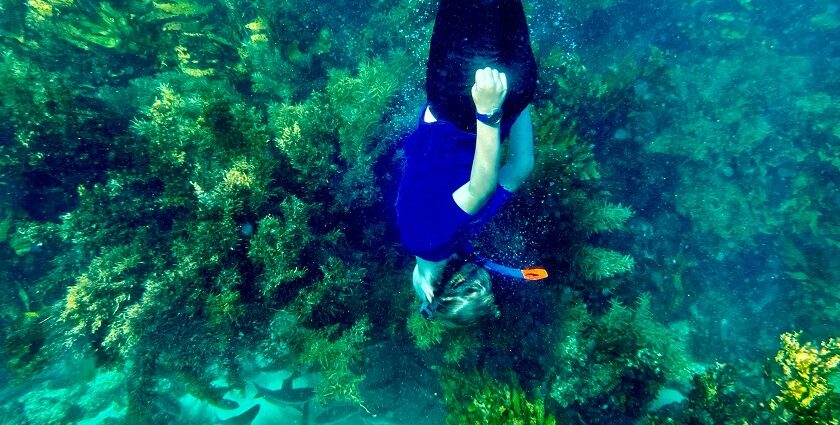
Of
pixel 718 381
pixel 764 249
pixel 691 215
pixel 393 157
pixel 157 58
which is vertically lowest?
pixel 764 249

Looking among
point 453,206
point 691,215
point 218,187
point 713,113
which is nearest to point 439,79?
point 453,206

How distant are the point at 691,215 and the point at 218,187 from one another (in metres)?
8.37

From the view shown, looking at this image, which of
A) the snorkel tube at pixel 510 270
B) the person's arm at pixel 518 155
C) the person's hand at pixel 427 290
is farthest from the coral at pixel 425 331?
the person's arm at pixel 518 155

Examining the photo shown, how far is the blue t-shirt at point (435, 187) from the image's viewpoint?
2592 millimetres

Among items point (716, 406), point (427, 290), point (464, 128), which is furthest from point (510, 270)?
point (716, 406)

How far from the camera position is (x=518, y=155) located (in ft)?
9.61

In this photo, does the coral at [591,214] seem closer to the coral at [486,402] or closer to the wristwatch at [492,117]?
the coral at [486,402]

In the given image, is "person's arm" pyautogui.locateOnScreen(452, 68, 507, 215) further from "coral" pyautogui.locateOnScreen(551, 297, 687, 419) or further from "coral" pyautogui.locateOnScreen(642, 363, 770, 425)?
"coral" pyautogui.locateOnScreen(642, 363, 770, 425)

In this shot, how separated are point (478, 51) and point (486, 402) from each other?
3.36 metres

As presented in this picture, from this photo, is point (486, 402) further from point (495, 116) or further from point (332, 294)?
point (495, 116)

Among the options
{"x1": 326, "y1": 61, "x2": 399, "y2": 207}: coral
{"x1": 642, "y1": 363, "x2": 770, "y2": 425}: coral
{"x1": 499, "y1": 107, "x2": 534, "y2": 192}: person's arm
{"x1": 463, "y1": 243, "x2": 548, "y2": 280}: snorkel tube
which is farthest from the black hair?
{"x1": 642, "y1": 363, "x2": 770, "y2": 425}: coral

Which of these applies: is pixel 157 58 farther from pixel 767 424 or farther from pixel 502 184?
pixel 767 424

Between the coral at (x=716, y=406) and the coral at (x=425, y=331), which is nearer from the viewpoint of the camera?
the coral at (x=716, y=406)

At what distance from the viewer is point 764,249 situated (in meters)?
8.07
